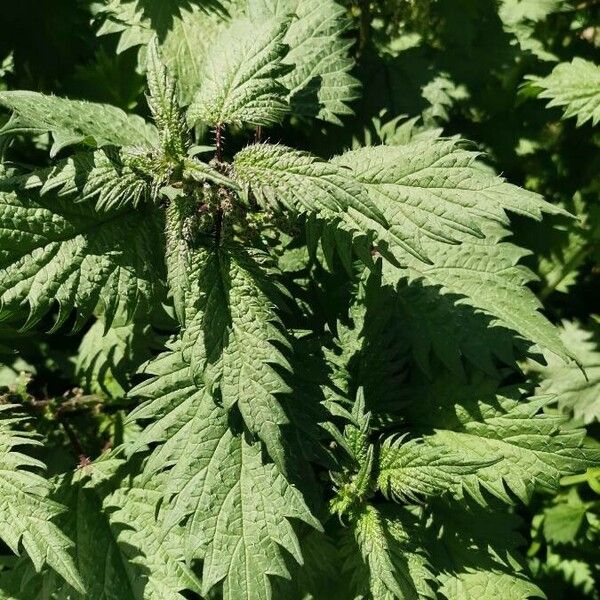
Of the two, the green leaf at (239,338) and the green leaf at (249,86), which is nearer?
the green leaf at (239,338)

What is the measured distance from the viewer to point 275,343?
1897 mm

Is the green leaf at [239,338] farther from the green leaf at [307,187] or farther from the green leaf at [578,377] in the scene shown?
the green leaf at [578,377]

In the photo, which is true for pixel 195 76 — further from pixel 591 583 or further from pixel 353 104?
pixel 591 583

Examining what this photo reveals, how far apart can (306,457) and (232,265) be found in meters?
0.48

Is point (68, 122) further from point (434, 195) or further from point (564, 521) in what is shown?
point (564, 521)

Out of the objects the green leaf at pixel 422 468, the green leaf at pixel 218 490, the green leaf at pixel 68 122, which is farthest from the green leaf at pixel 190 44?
the green leaf at pixel 422 468

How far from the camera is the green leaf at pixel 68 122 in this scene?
5.43 ft

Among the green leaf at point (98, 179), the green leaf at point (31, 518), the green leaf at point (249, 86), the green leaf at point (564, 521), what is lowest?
the green leaf at point (564, 521)

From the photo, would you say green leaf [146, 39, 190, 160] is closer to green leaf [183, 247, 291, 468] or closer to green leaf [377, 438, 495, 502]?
green leaf [183, 247, 291, 468]

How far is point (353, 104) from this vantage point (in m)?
2.72

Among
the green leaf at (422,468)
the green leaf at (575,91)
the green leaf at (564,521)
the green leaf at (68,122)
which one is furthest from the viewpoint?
the green leaf at (564,521)

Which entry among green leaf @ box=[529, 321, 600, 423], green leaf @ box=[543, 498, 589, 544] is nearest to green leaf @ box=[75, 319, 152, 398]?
green leaf @ box=[529, 321, 600, 423]

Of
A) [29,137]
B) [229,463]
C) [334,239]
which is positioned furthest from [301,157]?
[29,137]

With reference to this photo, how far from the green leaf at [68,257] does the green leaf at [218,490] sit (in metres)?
0.22
